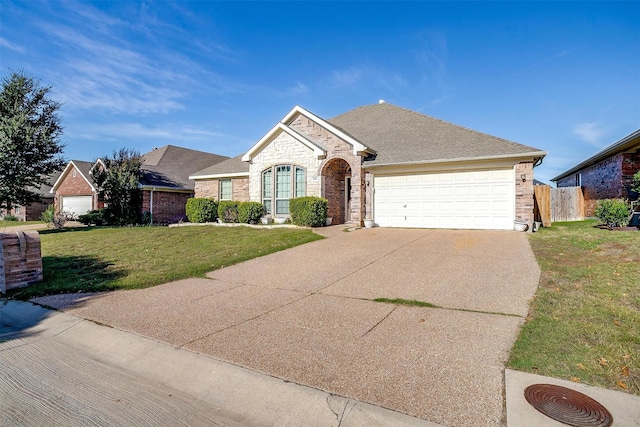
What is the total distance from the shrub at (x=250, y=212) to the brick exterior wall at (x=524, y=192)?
11.3m

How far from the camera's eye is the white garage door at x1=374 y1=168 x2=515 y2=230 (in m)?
13.2

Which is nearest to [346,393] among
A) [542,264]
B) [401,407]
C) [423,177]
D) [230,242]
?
[401,407]

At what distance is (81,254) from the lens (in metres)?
10.6

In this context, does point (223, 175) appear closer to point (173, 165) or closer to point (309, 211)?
point (309, 211)

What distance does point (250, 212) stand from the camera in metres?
17.0

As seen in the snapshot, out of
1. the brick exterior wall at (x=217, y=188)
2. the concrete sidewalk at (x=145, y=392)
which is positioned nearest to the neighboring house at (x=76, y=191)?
the brick exterior wall at (x=217, y=188)

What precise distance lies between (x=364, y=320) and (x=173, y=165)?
2431cm

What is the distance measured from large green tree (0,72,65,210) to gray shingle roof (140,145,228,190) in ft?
16.0

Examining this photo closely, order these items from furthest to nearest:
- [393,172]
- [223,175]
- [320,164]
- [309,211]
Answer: [223,175]
[320,164]
[393,172]
[309,211]

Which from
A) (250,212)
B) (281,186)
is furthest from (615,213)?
(250,212)

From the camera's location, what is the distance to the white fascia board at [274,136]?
15.8 metres

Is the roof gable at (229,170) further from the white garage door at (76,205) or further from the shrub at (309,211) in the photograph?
the white garage door at (76,205)

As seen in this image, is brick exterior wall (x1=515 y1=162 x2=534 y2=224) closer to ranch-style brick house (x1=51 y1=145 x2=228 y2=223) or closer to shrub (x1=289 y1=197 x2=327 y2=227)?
shrub (x1=289 y1=197 x2=327 y2=227)

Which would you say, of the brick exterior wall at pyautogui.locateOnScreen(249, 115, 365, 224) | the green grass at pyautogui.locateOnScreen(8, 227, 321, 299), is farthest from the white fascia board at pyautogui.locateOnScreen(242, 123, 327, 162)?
the green grass at pyautogui.locateOnScreen(8, 227, 321, 299)
